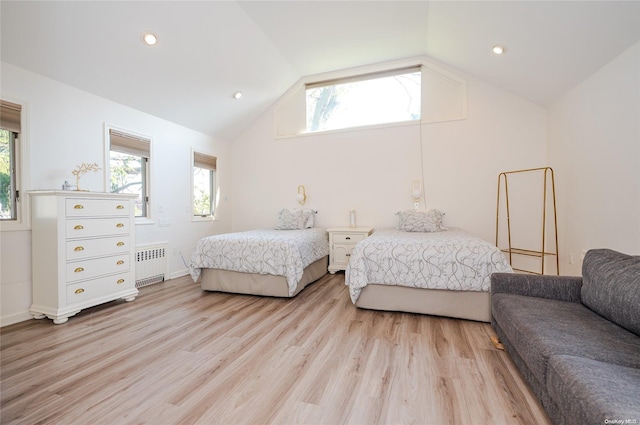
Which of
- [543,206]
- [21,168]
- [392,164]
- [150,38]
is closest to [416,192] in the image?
[392,164]

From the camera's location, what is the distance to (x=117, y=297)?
2.91 m

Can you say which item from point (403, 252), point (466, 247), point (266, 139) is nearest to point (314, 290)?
point (403, 252)

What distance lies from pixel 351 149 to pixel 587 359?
153 inches

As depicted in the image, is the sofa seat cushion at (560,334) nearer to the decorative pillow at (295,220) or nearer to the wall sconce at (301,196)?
the decorative pillow at (295,220)

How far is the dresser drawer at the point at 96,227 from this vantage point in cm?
256

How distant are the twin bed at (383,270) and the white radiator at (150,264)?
0.83 meters

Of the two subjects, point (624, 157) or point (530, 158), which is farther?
point (530, 158)

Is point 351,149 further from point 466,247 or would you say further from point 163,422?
point 163,422

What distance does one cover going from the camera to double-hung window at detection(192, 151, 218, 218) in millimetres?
4645

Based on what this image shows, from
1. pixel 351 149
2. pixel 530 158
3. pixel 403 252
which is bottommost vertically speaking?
pixel 403 252

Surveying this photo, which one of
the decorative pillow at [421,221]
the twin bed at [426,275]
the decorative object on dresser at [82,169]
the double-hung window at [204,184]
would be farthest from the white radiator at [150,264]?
the decorative pillow at [421,221]

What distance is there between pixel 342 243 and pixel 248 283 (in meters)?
1.54

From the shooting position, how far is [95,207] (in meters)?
2.75

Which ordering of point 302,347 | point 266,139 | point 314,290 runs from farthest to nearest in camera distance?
1. point 266,139
2. point 314,290
3. point 302,347
